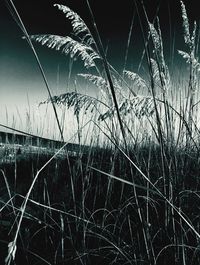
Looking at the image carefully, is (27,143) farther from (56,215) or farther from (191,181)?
(191,181)

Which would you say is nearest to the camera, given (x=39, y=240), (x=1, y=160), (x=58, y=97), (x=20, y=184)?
(x=39, y=240)

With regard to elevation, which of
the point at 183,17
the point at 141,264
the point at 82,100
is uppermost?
the point at 183,17

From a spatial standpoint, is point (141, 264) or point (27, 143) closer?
point (141, 264)

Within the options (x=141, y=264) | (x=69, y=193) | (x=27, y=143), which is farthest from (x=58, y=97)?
(x=27, y=143)

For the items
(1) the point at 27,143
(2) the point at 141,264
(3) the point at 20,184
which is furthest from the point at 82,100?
(1) the point at 27,143

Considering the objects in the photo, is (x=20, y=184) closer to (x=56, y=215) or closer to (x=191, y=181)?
(x=56, y=215)

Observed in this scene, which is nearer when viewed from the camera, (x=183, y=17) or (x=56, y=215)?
(x=183, y=17)

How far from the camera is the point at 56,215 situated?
6.47 ft

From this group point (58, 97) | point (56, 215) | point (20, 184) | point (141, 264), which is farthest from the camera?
point (20, 184)

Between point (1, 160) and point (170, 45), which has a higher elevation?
point (170, 45)

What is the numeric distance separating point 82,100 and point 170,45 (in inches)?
19.7

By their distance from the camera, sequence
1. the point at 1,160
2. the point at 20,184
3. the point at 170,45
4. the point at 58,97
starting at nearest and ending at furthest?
1. the point at 170,45
2. the point at 58,97
3. the point at 20,184
4. the point at 1,160

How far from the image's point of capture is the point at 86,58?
1.38 m

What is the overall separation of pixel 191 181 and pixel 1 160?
2.24m
